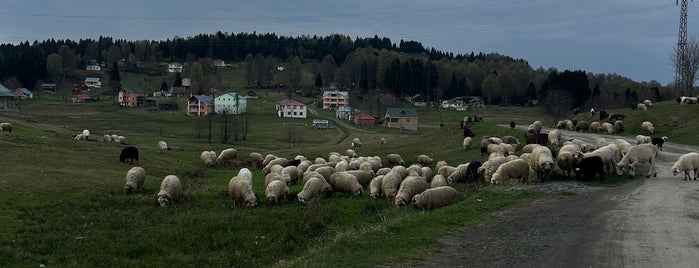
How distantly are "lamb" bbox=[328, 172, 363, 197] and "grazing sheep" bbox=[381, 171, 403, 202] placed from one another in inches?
53.1

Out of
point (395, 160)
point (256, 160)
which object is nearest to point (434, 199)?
point (395, 160)

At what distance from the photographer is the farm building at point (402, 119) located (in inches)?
4715

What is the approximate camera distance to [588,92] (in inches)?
4724

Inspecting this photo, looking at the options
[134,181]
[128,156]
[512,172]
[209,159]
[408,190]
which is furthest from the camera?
[209,159]

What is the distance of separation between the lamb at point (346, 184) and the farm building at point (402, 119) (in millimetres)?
90621

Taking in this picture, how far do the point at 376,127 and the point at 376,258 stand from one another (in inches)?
4285

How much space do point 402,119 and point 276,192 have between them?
316 feet

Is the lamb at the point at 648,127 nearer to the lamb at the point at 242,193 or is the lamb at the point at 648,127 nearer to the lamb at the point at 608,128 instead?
the lamb at the point at 608,128

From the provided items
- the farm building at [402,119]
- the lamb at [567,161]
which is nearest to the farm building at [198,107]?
the farm building at [402,119]

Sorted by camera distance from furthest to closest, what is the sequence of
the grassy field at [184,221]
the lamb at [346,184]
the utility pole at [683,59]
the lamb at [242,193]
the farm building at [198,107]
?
the farm building at [198,107], the utility pole at [683,59], the lamb at [346,184], the lamb at [242,193], the grassy field at [184,221]

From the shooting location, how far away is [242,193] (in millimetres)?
24938

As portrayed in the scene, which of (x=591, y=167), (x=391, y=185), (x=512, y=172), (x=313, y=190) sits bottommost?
(x=313, y=190)

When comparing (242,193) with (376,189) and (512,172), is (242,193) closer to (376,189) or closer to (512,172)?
(376,189)

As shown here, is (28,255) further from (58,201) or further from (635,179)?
(635,179)
